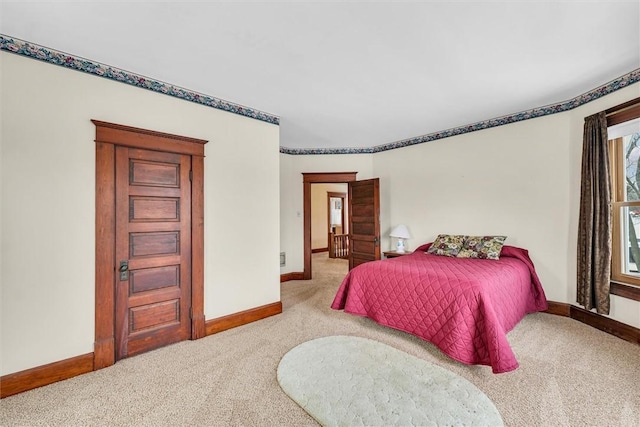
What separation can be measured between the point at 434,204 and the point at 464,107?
5.29 ft

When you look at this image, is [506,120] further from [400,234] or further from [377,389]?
[377,389]

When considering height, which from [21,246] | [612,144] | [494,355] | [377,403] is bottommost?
[377,403]

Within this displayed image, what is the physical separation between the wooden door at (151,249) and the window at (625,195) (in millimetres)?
4465

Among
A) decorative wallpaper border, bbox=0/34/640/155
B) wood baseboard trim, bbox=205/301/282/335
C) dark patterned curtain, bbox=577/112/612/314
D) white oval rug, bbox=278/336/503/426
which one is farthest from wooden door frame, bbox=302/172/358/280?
dark patterned curtain, bbox=577/112/612/314

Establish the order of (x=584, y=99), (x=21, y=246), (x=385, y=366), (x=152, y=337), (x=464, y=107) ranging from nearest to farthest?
(x=21, y=246) → (x=385, y=366) → (x=152, y=337) → (x=584, y=99) → (x=464, y=107)

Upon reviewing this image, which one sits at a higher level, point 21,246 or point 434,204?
point 434,204

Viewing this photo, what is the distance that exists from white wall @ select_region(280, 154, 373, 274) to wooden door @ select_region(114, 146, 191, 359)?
→ 8.57 feet

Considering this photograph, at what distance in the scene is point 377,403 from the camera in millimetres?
1861

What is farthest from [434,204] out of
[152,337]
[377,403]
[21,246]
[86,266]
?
[21,246]

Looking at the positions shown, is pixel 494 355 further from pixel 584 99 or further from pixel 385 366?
pixel 584 99

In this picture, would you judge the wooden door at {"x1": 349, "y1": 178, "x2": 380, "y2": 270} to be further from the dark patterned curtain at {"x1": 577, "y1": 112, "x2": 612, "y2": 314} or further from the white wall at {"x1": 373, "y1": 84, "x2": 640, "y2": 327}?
the dark patterned curtain at {"x1": 577, "y1": 112, "x2": 612, "y2": 314}

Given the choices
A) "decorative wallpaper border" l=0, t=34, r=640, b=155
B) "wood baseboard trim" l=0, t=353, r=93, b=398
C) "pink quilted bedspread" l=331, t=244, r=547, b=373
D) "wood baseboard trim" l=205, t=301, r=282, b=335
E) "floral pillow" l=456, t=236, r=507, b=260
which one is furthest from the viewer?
"floral pillow" l=456, t=236, r=507, b=260

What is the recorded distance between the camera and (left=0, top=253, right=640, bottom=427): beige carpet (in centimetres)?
176

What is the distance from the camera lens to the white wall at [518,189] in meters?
3.30
